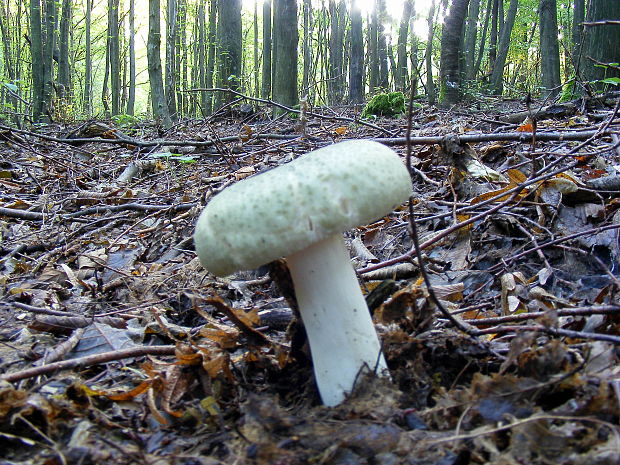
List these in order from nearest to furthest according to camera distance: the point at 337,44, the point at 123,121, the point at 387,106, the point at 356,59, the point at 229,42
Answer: the point at 387,106 → the point at 229,42 → the point at 123,121 → the point at 356,59 → the point at 337,44

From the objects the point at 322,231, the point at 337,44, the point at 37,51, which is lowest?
the point at 322,231

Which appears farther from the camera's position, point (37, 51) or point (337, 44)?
point (337, 44)

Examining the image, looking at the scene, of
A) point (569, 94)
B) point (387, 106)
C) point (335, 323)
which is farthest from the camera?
point (387, 106)

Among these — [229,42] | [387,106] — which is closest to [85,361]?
[387,106]

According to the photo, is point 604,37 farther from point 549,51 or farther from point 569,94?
point 549,51

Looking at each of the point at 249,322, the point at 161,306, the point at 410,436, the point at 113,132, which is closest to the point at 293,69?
the point at 113,132

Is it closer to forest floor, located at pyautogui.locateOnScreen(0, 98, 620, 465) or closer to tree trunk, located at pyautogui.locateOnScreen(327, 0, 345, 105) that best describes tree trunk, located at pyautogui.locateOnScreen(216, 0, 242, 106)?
tree trunk, located at pyautogui.locateOnScreen(327, 0, 345, 105)

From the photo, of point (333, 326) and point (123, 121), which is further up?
point (123, 121)

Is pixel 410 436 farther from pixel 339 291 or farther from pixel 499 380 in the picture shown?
pixel 339 291
